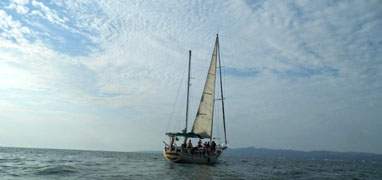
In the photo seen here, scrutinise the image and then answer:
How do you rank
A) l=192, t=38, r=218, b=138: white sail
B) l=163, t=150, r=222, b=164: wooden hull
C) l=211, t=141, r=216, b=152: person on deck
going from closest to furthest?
l=163, t=150, r=222, b=164: wooden hull < l=211, t=141, r=216, b=152: person on deck < l=192, t=38, r=218, b=138: white sail

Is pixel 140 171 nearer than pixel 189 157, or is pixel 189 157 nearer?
Answer: pixel 140 171

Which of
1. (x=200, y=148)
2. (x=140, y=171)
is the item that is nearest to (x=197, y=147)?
(x=200, y=148)

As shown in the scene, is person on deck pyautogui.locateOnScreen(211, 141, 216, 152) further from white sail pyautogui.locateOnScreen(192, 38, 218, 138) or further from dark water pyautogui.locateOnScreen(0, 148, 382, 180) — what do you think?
dark water pyautogui.locateOnScreen(0, 148, 382, 180)

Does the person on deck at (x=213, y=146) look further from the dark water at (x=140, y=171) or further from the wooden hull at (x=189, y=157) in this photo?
the dark water at (x=140, y=171)

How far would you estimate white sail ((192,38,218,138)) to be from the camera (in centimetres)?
5225

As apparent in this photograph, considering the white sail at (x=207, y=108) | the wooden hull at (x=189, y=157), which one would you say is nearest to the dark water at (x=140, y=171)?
the wooden hull at (x=189, y=157)

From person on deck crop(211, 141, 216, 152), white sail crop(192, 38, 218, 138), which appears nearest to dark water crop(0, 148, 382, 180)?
person on deck crop(211, 141, 216, 152)

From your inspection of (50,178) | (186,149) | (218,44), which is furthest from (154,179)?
(218,44)

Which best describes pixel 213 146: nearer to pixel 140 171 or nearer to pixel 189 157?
pixel 189 157

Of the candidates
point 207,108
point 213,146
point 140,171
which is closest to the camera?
point 140,171

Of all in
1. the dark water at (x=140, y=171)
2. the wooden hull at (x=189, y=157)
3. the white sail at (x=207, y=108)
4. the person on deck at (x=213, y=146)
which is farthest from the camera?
the white sail at (x=207, y=108)

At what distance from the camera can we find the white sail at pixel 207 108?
2057 inches

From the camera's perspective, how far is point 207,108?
174 feet

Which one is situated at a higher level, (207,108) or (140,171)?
(207,108)
